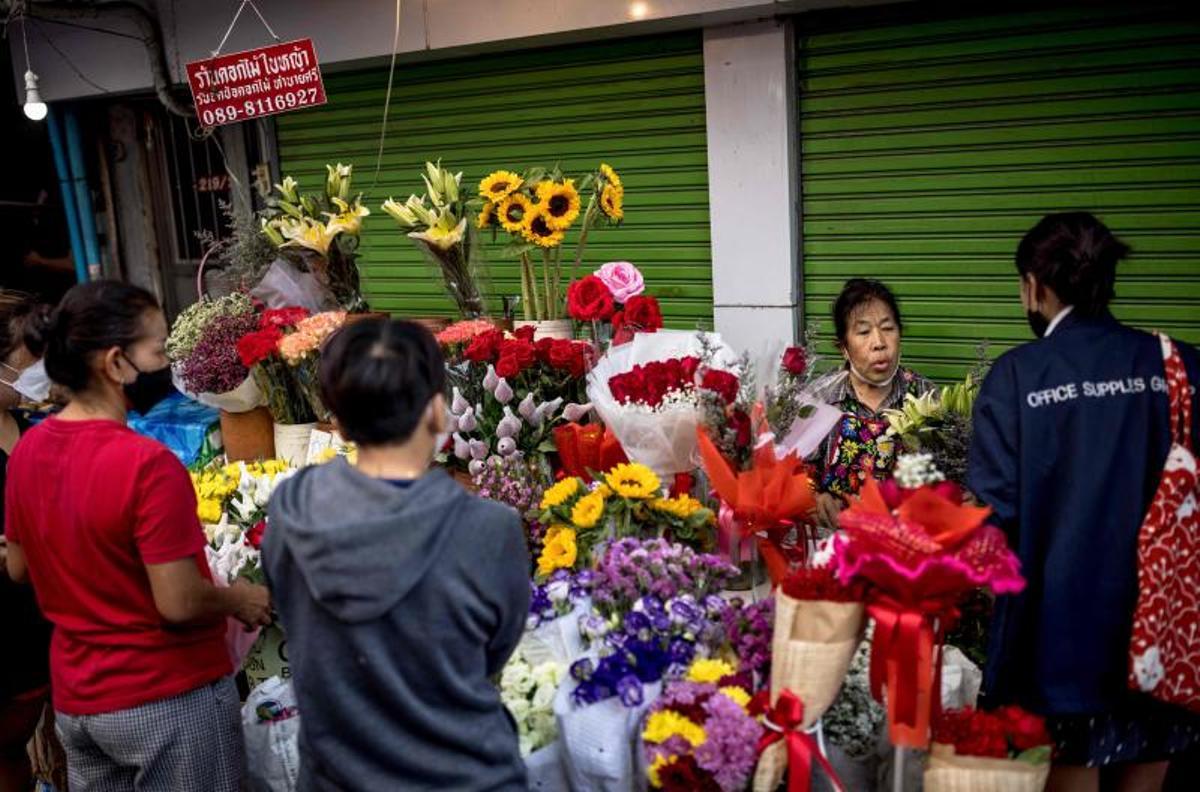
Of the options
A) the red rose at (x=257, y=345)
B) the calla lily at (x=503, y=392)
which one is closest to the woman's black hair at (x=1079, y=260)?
the calla lily at (x=503, y=392)

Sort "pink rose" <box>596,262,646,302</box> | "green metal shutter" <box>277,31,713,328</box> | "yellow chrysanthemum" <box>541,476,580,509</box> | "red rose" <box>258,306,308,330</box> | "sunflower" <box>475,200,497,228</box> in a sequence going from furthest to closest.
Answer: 1. "green metal shutter" <box>277,31,713,328</box>
2. "red rose" <box>258,306,308,330</box>
3. "sunflower" <box>475,200,497,228</box>
4. "pink rose" <box>596,262,646,302</box>
5. "yellow chrysanthemum" <box>541,476,580,509</box>

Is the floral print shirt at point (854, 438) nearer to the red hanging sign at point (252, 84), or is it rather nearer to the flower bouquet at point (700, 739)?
the flower bouquet at point (700, 739)

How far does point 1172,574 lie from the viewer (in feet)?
8.05

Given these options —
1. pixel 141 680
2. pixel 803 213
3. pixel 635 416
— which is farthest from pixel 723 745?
pixel 803 213

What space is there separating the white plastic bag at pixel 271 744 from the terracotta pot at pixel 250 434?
178cm

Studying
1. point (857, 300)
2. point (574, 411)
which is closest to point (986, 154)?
point (857, 300)

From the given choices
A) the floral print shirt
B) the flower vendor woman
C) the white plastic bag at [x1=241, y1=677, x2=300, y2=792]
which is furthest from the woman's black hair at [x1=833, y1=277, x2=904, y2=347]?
the white plastic bag at [x1=241, y1=677, x2=300, y2=792]

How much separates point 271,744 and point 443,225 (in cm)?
210

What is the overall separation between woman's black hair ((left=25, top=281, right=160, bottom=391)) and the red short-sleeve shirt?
0.13 metres

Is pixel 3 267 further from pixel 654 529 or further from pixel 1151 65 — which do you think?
pixel 1151 65

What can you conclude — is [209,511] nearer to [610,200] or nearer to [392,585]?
[610,200]

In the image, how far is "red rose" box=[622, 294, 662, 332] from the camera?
145 inches

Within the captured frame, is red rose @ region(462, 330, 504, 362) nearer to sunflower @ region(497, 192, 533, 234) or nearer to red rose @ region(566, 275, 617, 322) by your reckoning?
red rose @ region(566, 275, 617, 322)

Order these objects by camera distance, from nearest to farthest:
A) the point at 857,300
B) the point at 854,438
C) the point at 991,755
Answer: the point at 991,755, the point at 854,438, the point at 857,300
